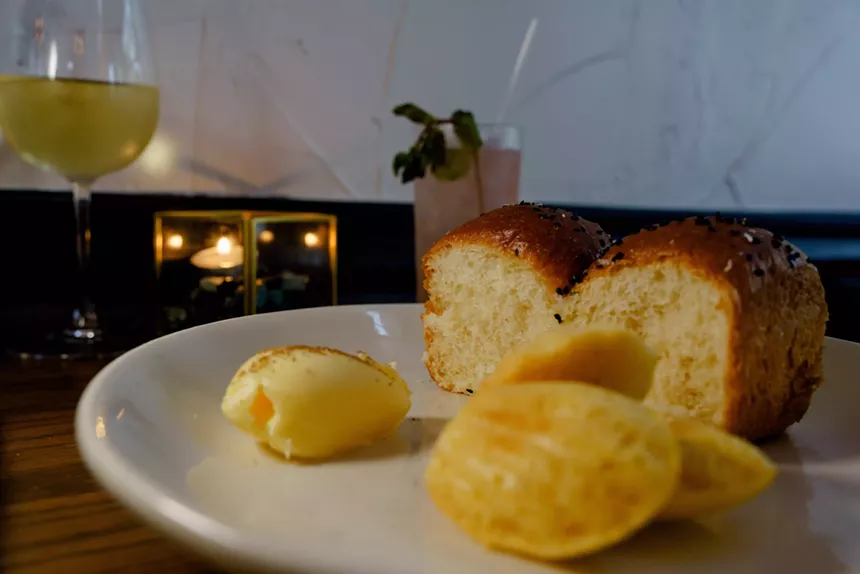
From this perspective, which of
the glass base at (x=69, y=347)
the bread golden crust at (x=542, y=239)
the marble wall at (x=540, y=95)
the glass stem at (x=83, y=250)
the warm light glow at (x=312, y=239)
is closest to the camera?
the bread golden crust at (x=542, y=239)

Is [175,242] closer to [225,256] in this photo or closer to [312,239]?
[225,256]

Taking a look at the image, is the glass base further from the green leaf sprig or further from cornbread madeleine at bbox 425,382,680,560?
cornbread madeleine at bbox 425,382,680,560

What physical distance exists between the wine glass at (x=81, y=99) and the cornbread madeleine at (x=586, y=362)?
822 mm

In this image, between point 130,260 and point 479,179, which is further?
point 130,260

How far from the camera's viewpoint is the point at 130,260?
1628mm

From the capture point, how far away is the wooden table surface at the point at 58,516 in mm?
493

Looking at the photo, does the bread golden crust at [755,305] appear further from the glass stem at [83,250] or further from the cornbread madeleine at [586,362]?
the glass stem at [83,250]

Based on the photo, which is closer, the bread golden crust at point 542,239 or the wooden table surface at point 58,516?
the wooden table surface at point 58,516

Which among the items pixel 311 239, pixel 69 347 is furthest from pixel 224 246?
pixel 69 347

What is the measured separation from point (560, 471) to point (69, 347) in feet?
3.19

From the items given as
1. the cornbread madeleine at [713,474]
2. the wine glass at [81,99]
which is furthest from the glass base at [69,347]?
the cornbread madeleine at [713,474]

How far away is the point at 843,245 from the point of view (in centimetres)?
231

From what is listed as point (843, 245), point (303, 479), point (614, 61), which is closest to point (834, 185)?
point (843, 245)

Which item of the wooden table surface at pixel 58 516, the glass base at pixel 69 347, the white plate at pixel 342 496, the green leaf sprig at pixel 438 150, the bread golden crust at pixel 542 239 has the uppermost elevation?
the green leaf sprig at pixel 438 150
